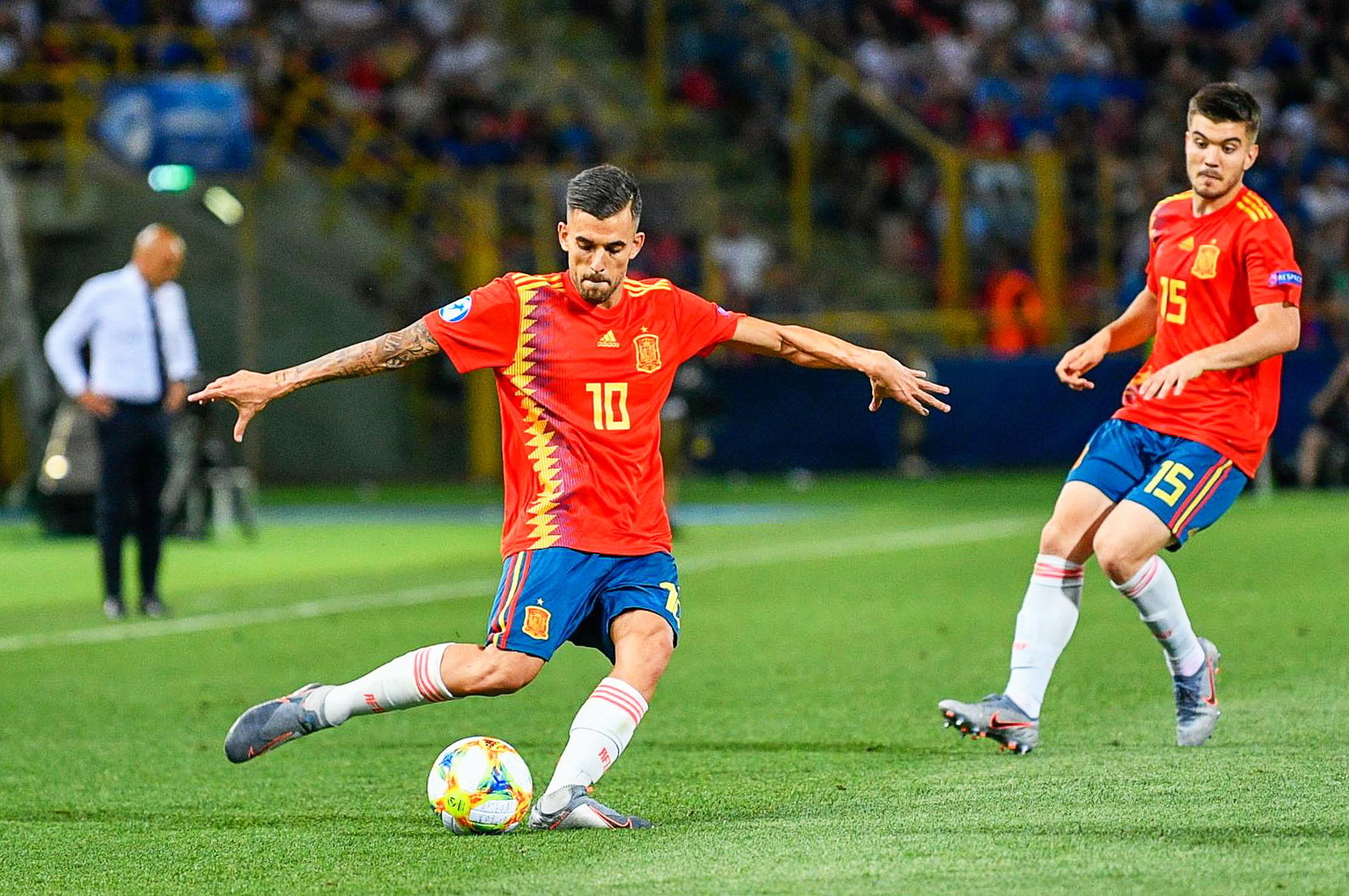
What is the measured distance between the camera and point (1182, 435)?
24.5 feet

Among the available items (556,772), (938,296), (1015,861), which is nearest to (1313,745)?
(1015,861)

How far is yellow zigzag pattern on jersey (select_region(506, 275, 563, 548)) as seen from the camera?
6.33m

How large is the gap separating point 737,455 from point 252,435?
5800 mm

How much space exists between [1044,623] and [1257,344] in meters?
1.20

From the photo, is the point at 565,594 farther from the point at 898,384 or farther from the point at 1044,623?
the point at 1044,623

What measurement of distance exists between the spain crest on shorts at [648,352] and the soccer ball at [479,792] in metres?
1.21

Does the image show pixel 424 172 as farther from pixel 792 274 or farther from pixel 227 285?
pixel 792 274

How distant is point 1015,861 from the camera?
5371mm

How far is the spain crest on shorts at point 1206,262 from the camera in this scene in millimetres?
7387

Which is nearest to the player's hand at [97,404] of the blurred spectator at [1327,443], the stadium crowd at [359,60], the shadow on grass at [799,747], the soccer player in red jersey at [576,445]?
the shadow on grass at [799,747]

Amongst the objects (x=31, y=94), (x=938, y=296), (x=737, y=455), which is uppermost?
(x=31, y=94)

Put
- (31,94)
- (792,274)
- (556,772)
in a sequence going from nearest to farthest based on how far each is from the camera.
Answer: (556,772), (31,94), (792,274)

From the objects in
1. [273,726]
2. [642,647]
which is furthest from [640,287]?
[273,726]

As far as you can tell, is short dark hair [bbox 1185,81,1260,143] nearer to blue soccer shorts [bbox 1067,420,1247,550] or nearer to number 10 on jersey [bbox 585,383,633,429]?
blue soccer shorts [bbox 1067,420,1247,550]
